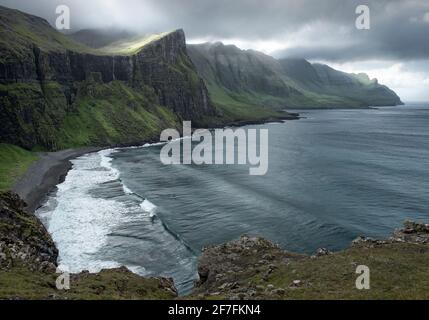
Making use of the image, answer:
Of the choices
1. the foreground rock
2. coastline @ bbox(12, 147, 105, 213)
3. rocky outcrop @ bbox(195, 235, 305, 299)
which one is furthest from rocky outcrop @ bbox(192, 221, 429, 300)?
coastline @ bbox(12, 147, 105, 213)

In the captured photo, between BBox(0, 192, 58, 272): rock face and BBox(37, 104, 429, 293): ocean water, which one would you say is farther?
BBox(37, 104, 429, 293): ocean water

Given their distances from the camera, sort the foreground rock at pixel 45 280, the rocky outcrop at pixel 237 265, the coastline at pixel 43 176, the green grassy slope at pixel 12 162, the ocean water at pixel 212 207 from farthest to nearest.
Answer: the green grassy slope at pixel 12 162, the coastline at pixel 43 176, the ocean water at pixel 212 207, the rocky outcrop at pixel 237 265, the foreground rock at pixel 45 280

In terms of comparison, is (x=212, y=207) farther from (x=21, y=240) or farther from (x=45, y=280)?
A: (x=45, y=280)

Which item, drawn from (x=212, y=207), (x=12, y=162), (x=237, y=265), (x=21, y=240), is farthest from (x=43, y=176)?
(x=237, y=265)

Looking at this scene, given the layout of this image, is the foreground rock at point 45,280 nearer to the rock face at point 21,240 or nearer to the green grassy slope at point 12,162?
→ the rock face at point 21,240

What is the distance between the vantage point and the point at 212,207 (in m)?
82.6

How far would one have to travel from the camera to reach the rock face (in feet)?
138

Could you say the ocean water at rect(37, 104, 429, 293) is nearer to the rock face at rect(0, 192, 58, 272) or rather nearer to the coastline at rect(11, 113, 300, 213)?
the coastline at rect(11, 113, 300, 213)

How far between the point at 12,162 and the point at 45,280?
342ft

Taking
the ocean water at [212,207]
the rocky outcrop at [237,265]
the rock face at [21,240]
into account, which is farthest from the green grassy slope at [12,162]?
the rocky outcrop at [237,265]

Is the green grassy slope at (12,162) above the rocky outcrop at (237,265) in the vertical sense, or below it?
above

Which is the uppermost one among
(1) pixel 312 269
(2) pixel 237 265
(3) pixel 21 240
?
(1) pixel 312 269

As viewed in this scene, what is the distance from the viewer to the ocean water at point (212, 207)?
6156 cm

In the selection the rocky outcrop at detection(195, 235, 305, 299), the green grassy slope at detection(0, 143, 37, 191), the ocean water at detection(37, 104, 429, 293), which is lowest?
the ocean water at detection(37, 104, 429, 293)
